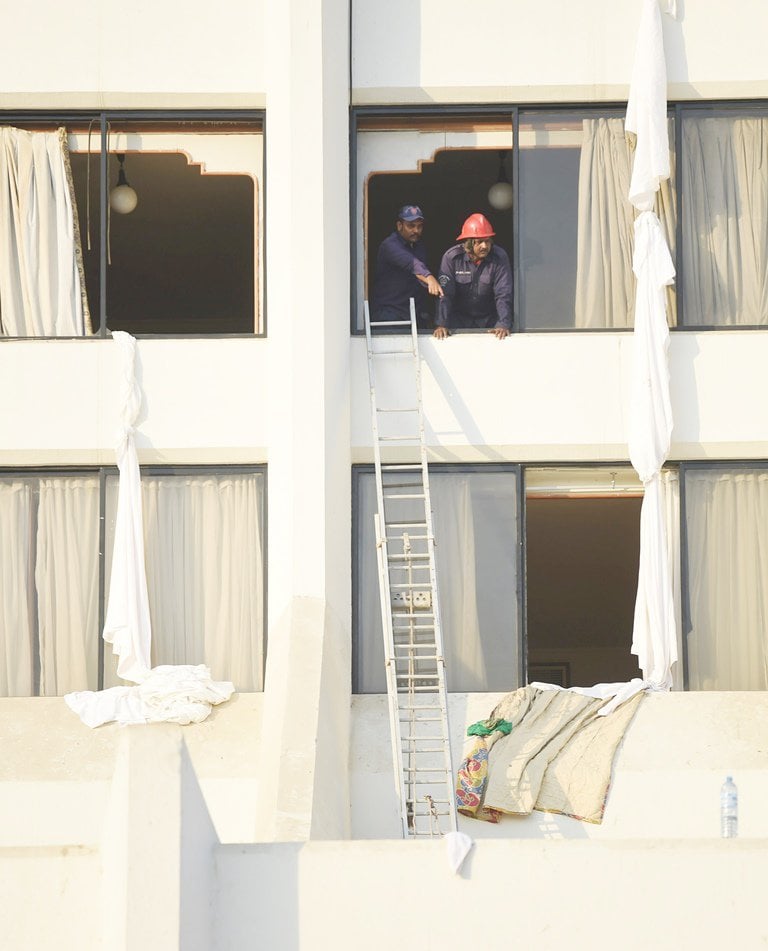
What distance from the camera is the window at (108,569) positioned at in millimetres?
13227

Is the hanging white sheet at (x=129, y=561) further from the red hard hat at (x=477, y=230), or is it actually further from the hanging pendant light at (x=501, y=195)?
the hanging pendant light at (x=501, y=195)

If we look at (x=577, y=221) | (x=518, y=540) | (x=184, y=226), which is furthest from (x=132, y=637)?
(x=184, y=226)

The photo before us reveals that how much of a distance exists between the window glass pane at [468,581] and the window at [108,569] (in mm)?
893

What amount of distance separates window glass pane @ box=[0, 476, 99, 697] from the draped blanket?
138 inches

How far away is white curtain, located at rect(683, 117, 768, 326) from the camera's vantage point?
536 inches

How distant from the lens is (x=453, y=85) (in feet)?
44.3

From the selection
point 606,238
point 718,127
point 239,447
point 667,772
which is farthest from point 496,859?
point 718,127

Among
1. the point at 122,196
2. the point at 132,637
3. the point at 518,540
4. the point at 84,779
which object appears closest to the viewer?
the point at 84,779

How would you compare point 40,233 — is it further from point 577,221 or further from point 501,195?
point 501,195

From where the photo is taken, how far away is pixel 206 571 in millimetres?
13305

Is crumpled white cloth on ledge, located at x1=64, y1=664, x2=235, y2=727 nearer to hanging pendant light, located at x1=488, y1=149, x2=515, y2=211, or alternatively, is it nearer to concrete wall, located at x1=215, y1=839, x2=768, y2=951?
concrete wall, located at x1=215, y1=839, x2=768, y2=951

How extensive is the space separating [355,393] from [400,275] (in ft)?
4.17

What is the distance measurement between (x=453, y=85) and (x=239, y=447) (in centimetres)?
349

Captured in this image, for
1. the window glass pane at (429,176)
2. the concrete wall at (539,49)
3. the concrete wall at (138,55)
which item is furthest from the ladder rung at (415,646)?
the concrete wall at (138,55)
